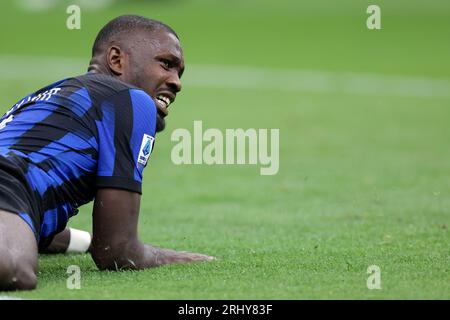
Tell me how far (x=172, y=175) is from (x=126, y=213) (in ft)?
17.5

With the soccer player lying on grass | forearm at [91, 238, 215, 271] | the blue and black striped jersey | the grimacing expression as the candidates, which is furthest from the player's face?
forearm at [91, 238, 215, 271]

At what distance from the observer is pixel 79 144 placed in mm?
6195

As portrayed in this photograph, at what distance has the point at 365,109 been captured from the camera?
17.3 m

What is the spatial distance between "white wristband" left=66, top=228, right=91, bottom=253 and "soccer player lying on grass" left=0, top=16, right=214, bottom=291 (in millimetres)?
975

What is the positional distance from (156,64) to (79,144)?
81cm

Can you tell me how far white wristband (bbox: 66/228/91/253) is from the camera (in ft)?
24.4

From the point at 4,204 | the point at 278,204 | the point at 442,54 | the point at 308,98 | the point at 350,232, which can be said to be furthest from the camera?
the point at 442,54

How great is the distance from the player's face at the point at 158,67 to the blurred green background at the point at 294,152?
3.67ft

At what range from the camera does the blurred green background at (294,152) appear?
20.4 ft

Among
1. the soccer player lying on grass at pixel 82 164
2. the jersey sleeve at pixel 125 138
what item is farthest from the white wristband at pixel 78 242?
the jersey sleeve at pixel 125 138

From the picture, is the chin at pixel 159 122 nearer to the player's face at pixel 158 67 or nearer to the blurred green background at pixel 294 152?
the player's face at pixel 158 67

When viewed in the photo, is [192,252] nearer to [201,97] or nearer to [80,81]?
[80,81]
